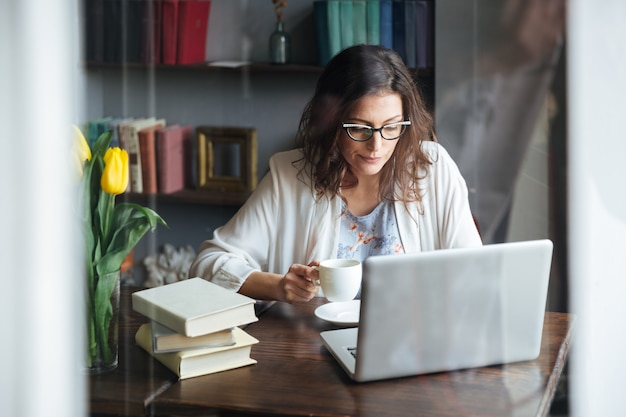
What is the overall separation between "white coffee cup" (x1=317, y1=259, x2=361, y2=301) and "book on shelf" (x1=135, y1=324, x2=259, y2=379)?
0.38ft

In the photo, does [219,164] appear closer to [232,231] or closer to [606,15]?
[232,231]

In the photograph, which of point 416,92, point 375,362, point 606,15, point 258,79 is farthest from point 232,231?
point 606,15

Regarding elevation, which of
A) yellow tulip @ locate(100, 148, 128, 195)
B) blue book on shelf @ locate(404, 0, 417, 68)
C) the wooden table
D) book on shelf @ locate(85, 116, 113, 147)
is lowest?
the wooden table

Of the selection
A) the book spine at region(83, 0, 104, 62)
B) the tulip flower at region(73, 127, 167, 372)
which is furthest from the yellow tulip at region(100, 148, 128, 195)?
the book spine at region(83, 0, 104, 62)

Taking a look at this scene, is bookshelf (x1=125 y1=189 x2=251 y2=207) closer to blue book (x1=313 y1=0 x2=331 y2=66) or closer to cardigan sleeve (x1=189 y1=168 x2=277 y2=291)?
cardigan sleeve (x1=189 y1=168 x2=277 y2=291)

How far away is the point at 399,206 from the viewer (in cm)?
134

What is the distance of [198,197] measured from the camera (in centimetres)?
117

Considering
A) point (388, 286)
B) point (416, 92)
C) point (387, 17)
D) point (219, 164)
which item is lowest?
point (388, 286)

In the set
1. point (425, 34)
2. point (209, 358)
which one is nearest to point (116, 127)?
point (209, 358)

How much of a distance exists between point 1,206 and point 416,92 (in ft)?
2.31

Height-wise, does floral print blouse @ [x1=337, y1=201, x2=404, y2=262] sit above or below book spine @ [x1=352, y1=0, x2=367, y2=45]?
below

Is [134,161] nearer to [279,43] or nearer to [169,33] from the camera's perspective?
[169,33]

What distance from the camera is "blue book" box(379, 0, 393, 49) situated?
135 centimetres

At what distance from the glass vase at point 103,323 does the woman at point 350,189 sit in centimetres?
32
